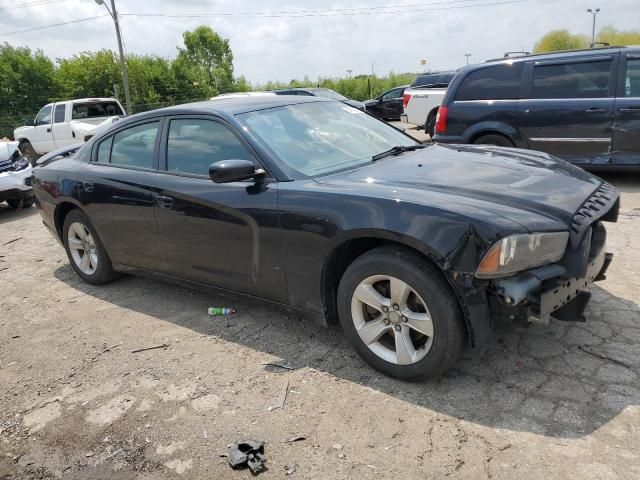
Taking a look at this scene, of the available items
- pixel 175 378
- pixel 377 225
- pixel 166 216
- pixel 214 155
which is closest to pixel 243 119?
pixel 214 155

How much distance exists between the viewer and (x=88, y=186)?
461 centimetres

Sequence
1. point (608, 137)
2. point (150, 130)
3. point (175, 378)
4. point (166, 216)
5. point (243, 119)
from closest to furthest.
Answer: point (175, 378), point (243, 119), point (166, 216), point (150, 130), point (608, 137)

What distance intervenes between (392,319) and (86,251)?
332 cm

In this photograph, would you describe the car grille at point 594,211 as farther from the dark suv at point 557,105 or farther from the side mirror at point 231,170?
the dark suv at point 557,105

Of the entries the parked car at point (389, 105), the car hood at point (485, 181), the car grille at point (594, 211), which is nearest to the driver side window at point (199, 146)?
the car hood at point (485, 181)

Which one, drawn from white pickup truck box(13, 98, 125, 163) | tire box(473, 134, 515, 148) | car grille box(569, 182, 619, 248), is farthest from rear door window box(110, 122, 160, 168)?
white pickup truck box(13, 98, 125, 163)

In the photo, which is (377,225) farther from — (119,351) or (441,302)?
(119,351)

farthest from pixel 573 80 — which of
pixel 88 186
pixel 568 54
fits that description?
pixel 88 186

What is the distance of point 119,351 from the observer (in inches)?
148

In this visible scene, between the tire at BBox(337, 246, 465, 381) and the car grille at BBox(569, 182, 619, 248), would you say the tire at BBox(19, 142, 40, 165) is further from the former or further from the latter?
the car grille at BBox(569, 182, 619, 248)

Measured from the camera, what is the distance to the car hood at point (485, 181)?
2.82m

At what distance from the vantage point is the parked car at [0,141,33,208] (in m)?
8.73

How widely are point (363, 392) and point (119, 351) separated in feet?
6.00

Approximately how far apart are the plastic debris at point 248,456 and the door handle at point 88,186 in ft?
9.30
